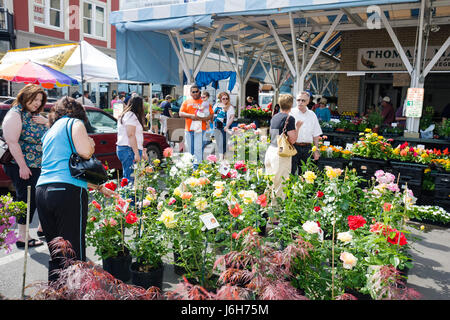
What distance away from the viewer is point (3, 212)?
2529 millimetres

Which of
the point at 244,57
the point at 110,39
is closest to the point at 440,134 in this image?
the point at 244,57

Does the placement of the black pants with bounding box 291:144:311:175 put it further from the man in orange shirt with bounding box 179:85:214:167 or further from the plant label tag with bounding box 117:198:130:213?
the plant label tag with bounding box 117:198:130:213

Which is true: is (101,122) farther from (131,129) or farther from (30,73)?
(131,129)

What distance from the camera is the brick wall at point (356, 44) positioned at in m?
11.8

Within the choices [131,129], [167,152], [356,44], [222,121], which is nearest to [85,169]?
[167,152]

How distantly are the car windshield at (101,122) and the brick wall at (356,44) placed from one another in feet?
30.0

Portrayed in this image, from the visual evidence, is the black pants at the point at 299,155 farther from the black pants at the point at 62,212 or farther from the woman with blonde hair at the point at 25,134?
the woman with blonde hair at the point at 25,134

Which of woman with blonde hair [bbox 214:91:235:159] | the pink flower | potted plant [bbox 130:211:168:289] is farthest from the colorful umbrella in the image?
potted plant [bbox 130:211:168:289]

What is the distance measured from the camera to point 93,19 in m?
22.3

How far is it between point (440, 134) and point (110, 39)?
2143 cm

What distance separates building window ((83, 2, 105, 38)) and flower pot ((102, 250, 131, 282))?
2220 cm

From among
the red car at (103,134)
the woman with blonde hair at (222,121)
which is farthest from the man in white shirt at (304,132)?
the red car at (103,134)

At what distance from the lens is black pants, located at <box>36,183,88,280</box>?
271cm
